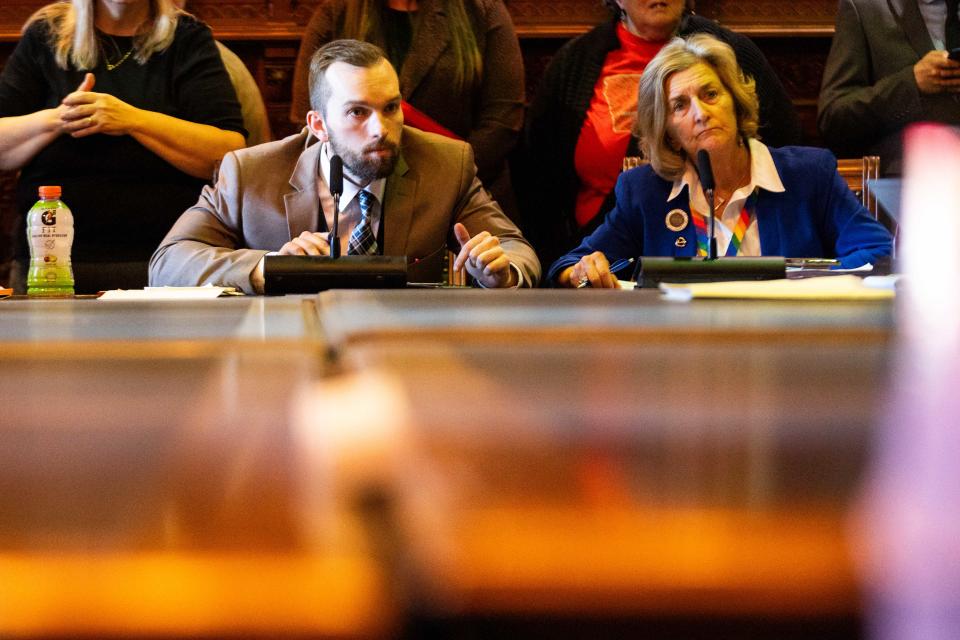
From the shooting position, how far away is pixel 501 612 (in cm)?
12

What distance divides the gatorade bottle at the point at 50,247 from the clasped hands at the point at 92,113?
298 mm

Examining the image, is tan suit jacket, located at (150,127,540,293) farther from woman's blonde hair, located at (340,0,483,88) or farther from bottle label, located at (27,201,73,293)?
woman's blonde hair, located at (340,0,483,88)

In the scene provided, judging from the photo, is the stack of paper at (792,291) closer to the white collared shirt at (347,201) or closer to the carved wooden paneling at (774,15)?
the white collared shirt at (347,201)

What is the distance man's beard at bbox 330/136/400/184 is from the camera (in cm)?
221

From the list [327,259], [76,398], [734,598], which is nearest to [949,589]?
[734,598]

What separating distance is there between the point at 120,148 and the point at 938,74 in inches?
74.6

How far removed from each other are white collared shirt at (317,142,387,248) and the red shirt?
0.64 meters

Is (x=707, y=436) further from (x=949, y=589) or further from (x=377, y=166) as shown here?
(x=377, y=166)

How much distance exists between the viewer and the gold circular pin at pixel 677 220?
221 cm

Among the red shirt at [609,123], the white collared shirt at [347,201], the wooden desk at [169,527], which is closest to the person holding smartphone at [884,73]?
the red shirt at [609,123]

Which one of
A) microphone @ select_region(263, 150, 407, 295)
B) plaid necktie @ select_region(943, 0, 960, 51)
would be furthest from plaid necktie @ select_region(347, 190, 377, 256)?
plaid necktie @ select_region(943, 0, 960, 51)

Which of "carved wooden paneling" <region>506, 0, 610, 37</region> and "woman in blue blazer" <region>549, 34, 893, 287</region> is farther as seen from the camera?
"carved wooden paneling" <region>506, 0, 610, 37</region>

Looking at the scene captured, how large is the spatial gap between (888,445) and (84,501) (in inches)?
5.3

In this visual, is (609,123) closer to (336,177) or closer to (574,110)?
(574,110)
